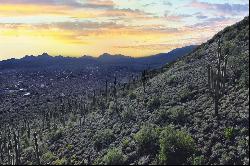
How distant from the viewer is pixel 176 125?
50.3 m

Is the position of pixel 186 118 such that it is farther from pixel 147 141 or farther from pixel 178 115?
pixel 147 141

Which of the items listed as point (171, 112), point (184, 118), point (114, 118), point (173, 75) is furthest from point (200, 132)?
point (173, 75)

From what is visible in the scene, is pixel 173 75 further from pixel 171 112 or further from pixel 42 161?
pixel 42 161

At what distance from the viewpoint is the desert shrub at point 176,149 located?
4234cm

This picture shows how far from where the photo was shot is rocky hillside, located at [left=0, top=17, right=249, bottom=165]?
42.5 meters

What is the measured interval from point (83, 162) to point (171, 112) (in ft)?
40.2

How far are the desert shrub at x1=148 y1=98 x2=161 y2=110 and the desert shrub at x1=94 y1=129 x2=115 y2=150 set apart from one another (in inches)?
298

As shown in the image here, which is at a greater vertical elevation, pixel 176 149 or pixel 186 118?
pixel 186 118

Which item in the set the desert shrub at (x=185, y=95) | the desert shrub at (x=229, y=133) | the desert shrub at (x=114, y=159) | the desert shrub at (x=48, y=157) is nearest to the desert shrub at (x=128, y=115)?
the desert shrub at (x=185, y=95)

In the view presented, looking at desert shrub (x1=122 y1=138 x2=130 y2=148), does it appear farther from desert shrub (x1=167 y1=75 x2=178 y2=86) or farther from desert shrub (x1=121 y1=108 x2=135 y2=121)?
desert shrub (x1=167 y1=75 x2=178 y2=86)

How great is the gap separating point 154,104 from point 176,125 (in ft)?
38.8

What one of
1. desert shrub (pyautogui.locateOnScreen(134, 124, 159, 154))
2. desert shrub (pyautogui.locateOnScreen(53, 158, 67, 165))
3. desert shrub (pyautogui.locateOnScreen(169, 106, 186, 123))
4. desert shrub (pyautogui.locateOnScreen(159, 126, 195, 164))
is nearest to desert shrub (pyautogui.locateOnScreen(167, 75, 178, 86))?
desert shrub (pyautogui.locateOnScreen(169, 106, 186, 123))

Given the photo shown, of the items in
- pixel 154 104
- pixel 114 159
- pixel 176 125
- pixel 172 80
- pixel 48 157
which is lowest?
pixel 48 157

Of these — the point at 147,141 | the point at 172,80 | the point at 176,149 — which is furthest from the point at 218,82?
the point at 172,80
